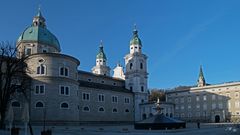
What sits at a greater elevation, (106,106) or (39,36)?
(39,36)

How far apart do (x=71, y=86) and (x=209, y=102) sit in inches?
1940

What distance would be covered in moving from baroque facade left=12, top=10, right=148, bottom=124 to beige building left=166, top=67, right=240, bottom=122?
17995 millimetres

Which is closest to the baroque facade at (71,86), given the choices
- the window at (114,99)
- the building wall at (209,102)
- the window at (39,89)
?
the window at (39,89)

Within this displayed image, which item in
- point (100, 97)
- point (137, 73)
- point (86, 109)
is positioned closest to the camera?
point (86, 109)

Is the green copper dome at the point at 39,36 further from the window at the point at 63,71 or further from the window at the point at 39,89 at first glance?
Result: the window at the point at 39,89

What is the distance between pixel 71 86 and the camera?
57.8 metres

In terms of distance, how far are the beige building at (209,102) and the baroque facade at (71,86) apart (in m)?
18.0

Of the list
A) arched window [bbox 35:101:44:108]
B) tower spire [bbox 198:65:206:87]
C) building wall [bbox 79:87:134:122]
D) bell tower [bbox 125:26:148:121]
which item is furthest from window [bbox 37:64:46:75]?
tower spire [bbox 198:65:206:87]

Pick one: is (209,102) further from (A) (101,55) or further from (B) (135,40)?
(A) (101,55)

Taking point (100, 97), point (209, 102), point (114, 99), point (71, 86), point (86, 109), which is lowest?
point (86, 109)

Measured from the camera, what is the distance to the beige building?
85.0 meters

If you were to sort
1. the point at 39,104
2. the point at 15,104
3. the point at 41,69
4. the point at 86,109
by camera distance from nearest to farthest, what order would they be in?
the point at 15,104 < the point at 39,104 < the point at 41,69 < the point at 86,109

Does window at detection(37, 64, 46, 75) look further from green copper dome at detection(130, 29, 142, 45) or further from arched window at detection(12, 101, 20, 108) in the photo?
green copper dome at detection(130, 29, 142, 45)

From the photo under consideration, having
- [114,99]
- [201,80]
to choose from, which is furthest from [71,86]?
[201,80]
